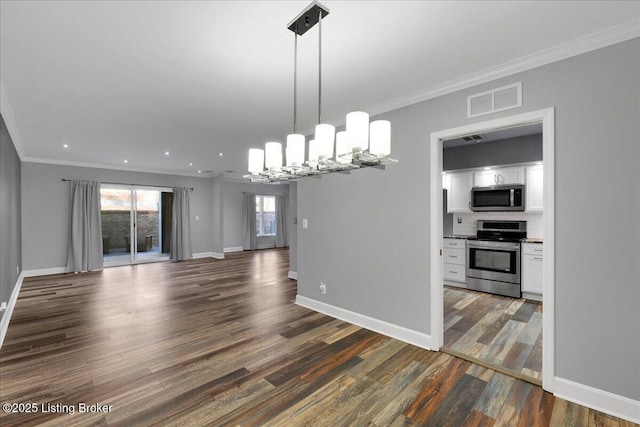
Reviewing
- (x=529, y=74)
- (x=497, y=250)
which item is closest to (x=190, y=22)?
(x=529, y=74)

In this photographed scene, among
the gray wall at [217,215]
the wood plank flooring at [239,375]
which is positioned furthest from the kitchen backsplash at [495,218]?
the gray wall at [217,215]

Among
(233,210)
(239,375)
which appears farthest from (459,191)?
(233,210)

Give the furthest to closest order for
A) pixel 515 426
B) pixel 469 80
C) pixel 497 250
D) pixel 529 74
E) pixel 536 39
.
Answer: pixel 497 250
pixel 469 80
pixel 529 74
pixel 536 39
pixel 515 426

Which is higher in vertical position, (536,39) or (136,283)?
(536,39)

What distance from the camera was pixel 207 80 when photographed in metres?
2.83

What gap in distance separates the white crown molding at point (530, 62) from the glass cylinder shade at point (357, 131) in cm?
159

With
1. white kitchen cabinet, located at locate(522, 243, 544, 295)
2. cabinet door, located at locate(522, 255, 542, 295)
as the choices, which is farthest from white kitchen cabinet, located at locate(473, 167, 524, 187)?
cabinet door, located at locate(522, 255, 542, 295)

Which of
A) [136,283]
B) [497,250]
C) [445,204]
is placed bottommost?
[136,283]

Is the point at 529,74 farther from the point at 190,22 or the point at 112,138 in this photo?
the point at 112,138

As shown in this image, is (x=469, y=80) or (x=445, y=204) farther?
(x=445, y=204)

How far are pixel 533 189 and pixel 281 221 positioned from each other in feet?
27.7

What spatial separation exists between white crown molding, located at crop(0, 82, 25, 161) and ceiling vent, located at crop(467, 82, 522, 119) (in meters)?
4.53

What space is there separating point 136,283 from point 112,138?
2.85m

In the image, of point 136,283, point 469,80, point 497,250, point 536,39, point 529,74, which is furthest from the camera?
point 136,283
